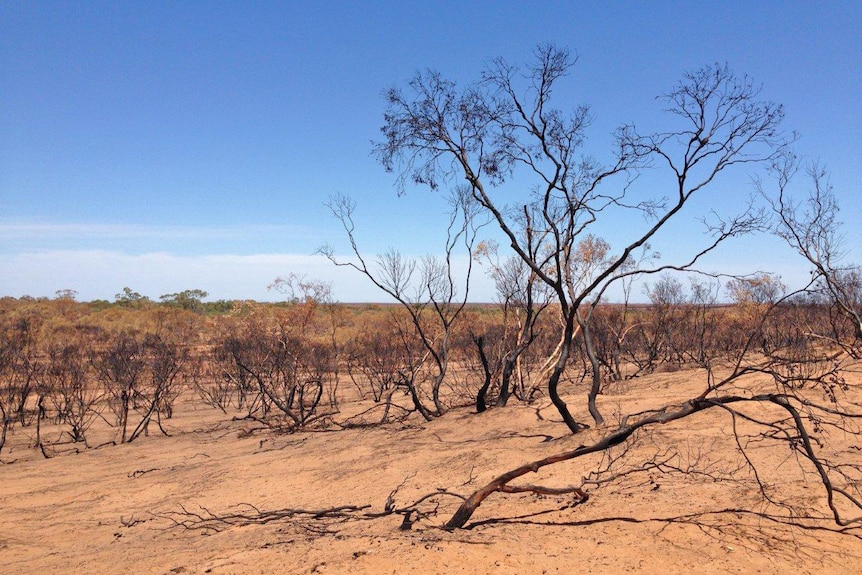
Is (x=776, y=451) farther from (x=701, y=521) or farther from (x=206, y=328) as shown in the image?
(x=206, y=328)

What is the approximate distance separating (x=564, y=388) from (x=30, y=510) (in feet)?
37.0

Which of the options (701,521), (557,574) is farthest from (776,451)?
(557,574)

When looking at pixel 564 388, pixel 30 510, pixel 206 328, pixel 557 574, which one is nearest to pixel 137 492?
pixel 30 510

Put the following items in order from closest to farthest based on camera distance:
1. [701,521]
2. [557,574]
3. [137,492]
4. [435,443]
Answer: [557,574], [701,521], [137,492], [435,443]

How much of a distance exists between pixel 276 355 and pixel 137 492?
6.86m

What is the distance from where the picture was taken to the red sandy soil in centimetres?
355

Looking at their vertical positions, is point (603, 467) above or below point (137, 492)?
above

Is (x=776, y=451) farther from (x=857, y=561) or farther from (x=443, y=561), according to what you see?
(x=443, y=561)

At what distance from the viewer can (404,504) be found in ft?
17.9

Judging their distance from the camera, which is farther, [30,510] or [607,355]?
[607,355]

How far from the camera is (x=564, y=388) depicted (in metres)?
14.3

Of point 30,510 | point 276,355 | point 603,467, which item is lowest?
point 30,510

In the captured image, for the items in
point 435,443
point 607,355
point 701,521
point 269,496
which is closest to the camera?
point 701,521

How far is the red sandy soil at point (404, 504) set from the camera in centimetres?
355
